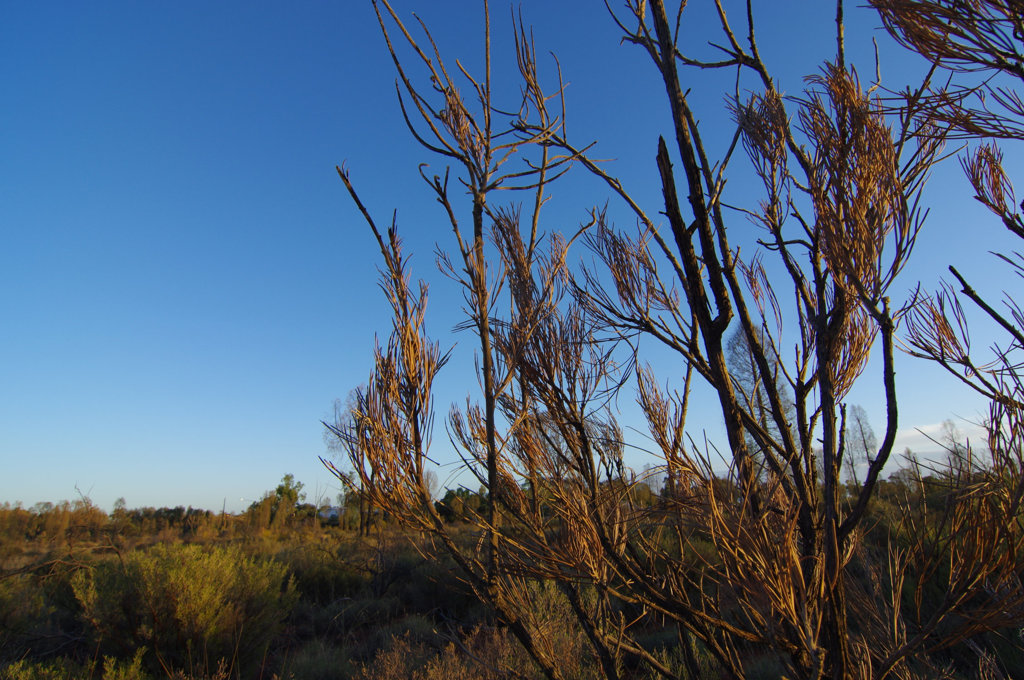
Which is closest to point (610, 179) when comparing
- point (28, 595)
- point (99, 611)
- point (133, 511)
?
point (99, 611)

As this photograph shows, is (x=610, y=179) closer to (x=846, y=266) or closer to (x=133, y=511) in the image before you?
(x=846, y=266)

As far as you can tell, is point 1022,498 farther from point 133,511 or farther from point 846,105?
point 133,511

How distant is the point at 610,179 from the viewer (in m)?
1.43

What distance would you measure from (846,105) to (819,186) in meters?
0.23

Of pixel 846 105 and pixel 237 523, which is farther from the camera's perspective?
pixel 237 523

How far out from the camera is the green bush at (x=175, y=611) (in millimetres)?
5113

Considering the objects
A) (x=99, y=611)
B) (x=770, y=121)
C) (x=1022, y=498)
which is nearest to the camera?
(x=1022, y=498)

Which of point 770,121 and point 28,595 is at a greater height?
point 770,121

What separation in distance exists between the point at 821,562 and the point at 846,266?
1.96ft

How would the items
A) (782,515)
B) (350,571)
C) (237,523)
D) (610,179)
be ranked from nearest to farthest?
Result: (782,515) → (610,179) → (350,571) → (237,523)

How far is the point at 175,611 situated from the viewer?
17.0 ft

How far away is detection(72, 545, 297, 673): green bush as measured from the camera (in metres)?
5.11

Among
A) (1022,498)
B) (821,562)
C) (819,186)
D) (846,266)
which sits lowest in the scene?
(821,562)

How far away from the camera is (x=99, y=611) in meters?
5.07
